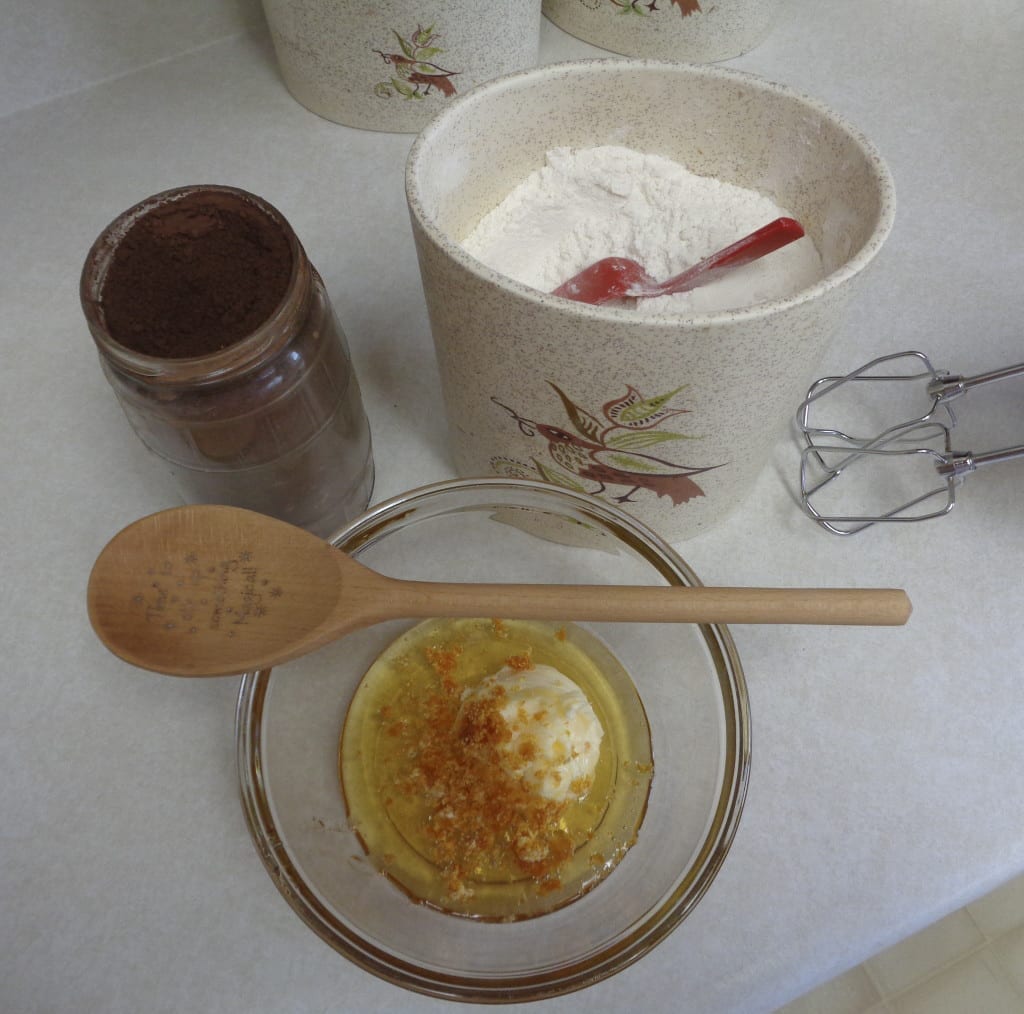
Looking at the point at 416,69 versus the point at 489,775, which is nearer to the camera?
the point at 489,775

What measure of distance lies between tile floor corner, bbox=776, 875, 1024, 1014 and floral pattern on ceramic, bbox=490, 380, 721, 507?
2.28ft

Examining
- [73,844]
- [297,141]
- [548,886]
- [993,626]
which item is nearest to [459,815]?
[548,886]

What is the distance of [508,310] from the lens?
325mm

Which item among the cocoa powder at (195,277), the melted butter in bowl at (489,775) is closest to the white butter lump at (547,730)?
the melted butter in bowl at (489,775)

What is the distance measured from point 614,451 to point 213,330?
189mm

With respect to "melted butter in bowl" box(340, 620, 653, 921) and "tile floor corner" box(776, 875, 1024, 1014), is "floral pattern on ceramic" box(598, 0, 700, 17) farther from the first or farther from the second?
"tile floor corner" box(776, 875, 1024, 1014)

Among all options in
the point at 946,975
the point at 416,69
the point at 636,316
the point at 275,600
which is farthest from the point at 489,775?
the point at 946,975

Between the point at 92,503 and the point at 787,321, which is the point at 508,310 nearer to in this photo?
the point at 787,321

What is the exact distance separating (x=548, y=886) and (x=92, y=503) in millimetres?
362

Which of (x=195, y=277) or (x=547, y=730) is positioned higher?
(x=195, y=277)

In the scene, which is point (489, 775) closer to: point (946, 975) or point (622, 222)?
point (622, 222)

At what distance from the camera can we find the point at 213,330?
354 mm

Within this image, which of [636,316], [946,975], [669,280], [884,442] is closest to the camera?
[636,316]

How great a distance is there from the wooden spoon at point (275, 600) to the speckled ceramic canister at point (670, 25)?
0.48m
